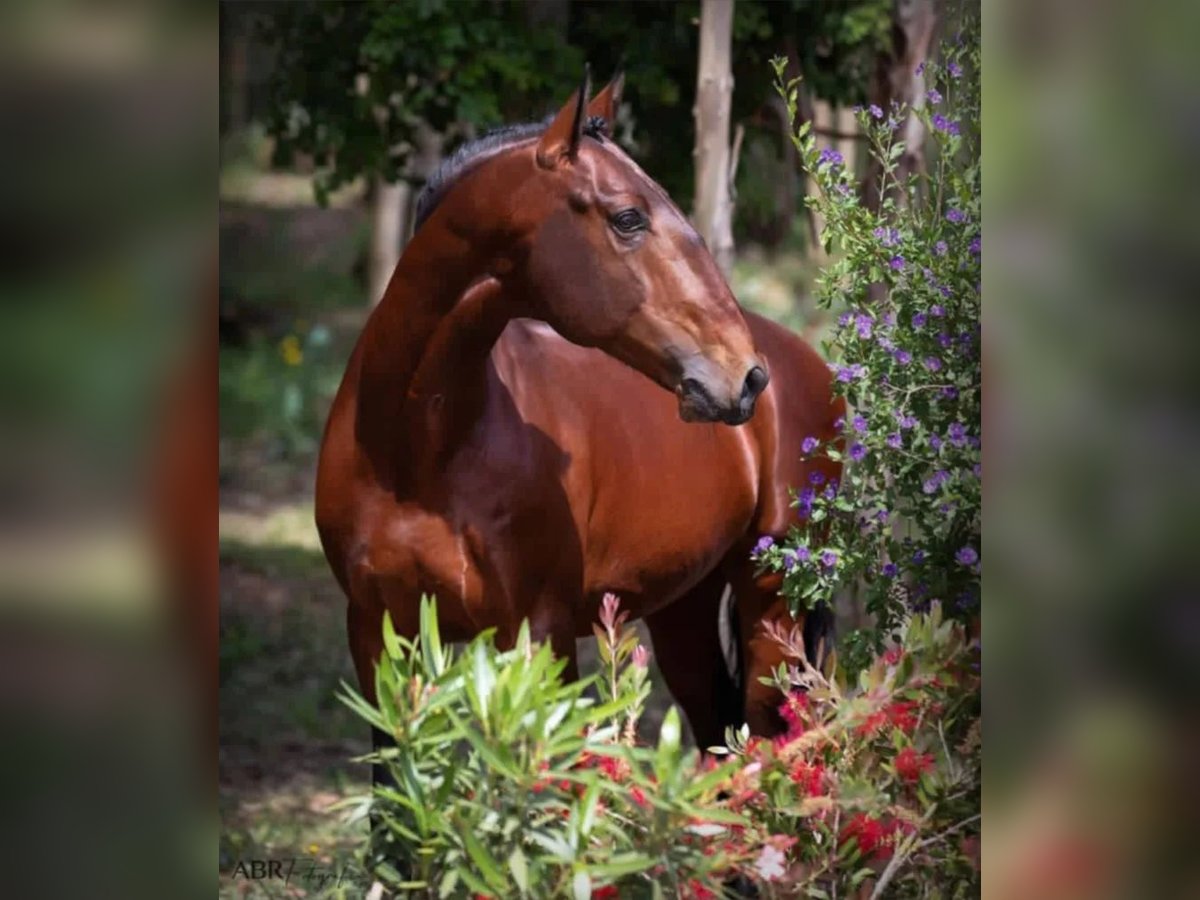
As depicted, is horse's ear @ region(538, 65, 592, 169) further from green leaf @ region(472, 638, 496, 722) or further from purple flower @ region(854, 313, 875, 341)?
green leaf @ region(472, 638, 496, 722)

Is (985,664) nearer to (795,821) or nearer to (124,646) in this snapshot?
(795,821)

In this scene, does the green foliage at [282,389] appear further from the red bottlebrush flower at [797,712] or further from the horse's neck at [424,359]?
the red bottlebrush flower at [797,712]

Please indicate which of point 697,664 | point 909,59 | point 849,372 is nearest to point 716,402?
point 849,372

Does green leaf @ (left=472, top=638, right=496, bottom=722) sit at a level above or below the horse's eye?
below

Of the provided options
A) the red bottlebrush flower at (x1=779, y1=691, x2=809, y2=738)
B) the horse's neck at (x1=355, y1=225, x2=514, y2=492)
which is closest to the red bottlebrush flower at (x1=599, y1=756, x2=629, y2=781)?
the red bottlebrush flower at (x1=779, y1=691, x2=809, y2=738)

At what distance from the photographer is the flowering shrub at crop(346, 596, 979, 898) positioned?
7.34 feet

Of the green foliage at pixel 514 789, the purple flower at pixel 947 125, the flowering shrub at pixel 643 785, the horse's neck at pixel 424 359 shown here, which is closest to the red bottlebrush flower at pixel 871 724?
the flowering shrub at pixel 643 785

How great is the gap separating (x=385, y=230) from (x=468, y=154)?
10.4 ft

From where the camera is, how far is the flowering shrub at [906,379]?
2832 mm

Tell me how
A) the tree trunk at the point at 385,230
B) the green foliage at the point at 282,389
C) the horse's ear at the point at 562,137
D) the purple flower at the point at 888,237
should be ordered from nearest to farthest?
the horse's ear at the point at 562,137, the purple flower at the point at 888,237, the green foliage at the point at 282,389, the tree trunk at the point at 385,230

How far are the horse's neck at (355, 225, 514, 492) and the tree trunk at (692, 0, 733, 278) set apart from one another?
1.23 meters

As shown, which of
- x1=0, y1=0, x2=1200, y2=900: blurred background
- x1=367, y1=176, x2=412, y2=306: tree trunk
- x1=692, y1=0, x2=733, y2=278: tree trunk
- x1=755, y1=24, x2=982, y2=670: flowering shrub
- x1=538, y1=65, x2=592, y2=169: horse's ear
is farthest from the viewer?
x1=367, y1=176, x2=412, y2=306: tree trunk

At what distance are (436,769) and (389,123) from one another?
227 centimetres

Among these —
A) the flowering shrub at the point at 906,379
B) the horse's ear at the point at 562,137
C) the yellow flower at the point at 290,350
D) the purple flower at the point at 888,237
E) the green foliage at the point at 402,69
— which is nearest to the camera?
the horse's ear at the point at 562,137
